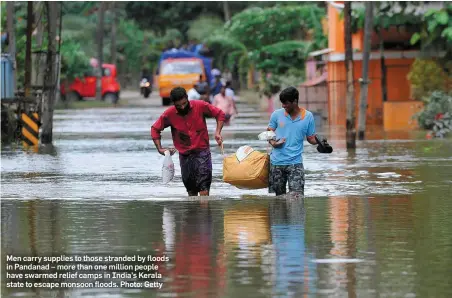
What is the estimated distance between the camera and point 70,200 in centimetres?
1766

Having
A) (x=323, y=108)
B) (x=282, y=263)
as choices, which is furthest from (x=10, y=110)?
(x=282, y=263)

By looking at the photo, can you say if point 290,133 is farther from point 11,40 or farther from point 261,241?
point 11,40

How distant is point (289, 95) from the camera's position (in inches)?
629

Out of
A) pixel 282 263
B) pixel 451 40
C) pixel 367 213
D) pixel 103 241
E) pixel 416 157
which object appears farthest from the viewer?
pixel 451 40

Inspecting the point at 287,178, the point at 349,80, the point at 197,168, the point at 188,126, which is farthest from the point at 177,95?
the point at 349,80

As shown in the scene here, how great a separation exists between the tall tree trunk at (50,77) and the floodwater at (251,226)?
643cm

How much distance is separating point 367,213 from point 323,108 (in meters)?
29.2

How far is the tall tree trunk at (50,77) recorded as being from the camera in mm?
32969

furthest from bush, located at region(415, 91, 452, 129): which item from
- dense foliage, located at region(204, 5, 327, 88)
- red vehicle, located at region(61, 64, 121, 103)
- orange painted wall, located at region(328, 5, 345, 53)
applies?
red vehicle, located at region(61, 64, 121, 103)

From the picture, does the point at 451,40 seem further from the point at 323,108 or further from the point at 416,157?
the point at 416,157

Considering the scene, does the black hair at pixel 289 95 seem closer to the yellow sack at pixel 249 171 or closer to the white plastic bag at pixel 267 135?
the white plastic bag at pixel 267 135

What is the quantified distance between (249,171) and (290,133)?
0.69m

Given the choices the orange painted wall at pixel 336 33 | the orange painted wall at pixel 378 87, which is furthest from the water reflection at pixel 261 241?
the orange painted wall at pixel 336 33

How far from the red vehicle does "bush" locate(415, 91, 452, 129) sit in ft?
119
